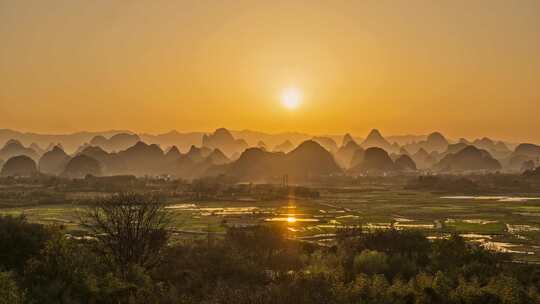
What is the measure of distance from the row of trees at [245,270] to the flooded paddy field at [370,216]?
8295mm

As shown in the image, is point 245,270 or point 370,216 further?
point 370,216

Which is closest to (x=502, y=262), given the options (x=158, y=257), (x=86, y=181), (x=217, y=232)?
(x=158, y=257)

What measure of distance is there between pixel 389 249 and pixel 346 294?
16.2m

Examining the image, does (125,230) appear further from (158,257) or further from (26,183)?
(26,183)

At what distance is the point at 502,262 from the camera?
36031mm

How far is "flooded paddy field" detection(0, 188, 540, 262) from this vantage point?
2147 inches

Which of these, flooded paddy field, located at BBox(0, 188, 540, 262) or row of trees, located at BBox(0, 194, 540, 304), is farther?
flooded paddy field, located at BBox(0, 188, 540, 262)

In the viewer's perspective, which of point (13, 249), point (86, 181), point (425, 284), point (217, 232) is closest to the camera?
point (425, 284)

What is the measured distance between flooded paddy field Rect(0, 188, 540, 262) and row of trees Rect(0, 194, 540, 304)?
27.2 ft

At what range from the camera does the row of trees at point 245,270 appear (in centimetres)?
2433

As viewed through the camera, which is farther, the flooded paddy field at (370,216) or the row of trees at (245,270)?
the flooded paddy field at (370,216)

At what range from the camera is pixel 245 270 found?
3466 centimetres

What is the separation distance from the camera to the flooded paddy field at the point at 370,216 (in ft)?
179

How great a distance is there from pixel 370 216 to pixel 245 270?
1500 inches
